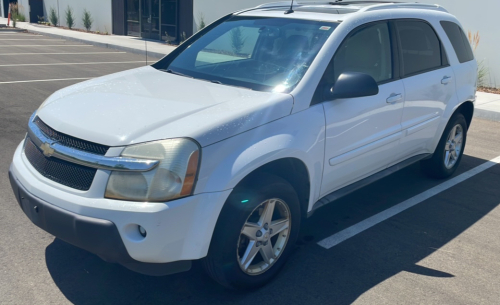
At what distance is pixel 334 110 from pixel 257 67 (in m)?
0.72

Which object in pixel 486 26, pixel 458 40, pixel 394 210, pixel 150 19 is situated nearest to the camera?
pixel 394 210

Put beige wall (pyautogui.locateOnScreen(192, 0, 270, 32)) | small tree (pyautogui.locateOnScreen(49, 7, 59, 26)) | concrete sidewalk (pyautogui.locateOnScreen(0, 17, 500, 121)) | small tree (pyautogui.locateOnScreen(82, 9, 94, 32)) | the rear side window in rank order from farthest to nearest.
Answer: small tree (pyautogui.locateOnScreen(49, 7, 59, 26))
small tree (pyautogui.locateOnScreen(82, 9, 94, 32))
beige wall (pyautogui.locateOnScreen(192, 0, 270, 32))
concrete sidewalk (pyautogui.locateOnScreen(0, 17, 500, 121))
the rear side window

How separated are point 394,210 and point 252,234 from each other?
208 cm

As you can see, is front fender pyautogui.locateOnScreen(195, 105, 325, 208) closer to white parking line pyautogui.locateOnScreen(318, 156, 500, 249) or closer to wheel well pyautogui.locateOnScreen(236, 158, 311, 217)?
wheel well pyautogui.locateOnScreen(236, 158, 311, 217)

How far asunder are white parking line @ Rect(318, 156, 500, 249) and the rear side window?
1327 millimetres

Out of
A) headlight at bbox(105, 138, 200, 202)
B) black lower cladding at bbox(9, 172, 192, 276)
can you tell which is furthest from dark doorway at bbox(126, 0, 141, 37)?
headlight at bbox(105, 138, 200, 202)

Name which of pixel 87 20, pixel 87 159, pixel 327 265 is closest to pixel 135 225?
pixel 87 159

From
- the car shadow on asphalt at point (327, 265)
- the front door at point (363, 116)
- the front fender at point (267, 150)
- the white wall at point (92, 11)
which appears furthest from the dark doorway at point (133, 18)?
the front fender at point (267, 150)

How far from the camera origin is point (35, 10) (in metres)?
31.3

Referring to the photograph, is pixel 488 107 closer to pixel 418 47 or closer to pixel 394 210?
pixel 418 47

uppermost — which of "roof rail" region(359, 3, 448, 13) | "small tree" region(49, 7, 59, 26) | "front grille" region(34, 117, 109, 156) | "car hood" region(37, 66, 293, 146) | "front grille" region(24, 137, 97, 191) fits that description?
"roof rail" region(359, 3, 448, 13)

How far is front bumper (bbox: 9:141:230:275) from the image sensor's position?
9.34 feet

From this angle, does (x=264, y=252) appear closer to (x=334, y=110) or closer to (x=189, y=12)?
(x=334, y=110)

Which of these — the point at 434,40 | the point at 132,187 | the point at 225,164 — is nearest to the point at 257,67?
the point at 225,164
